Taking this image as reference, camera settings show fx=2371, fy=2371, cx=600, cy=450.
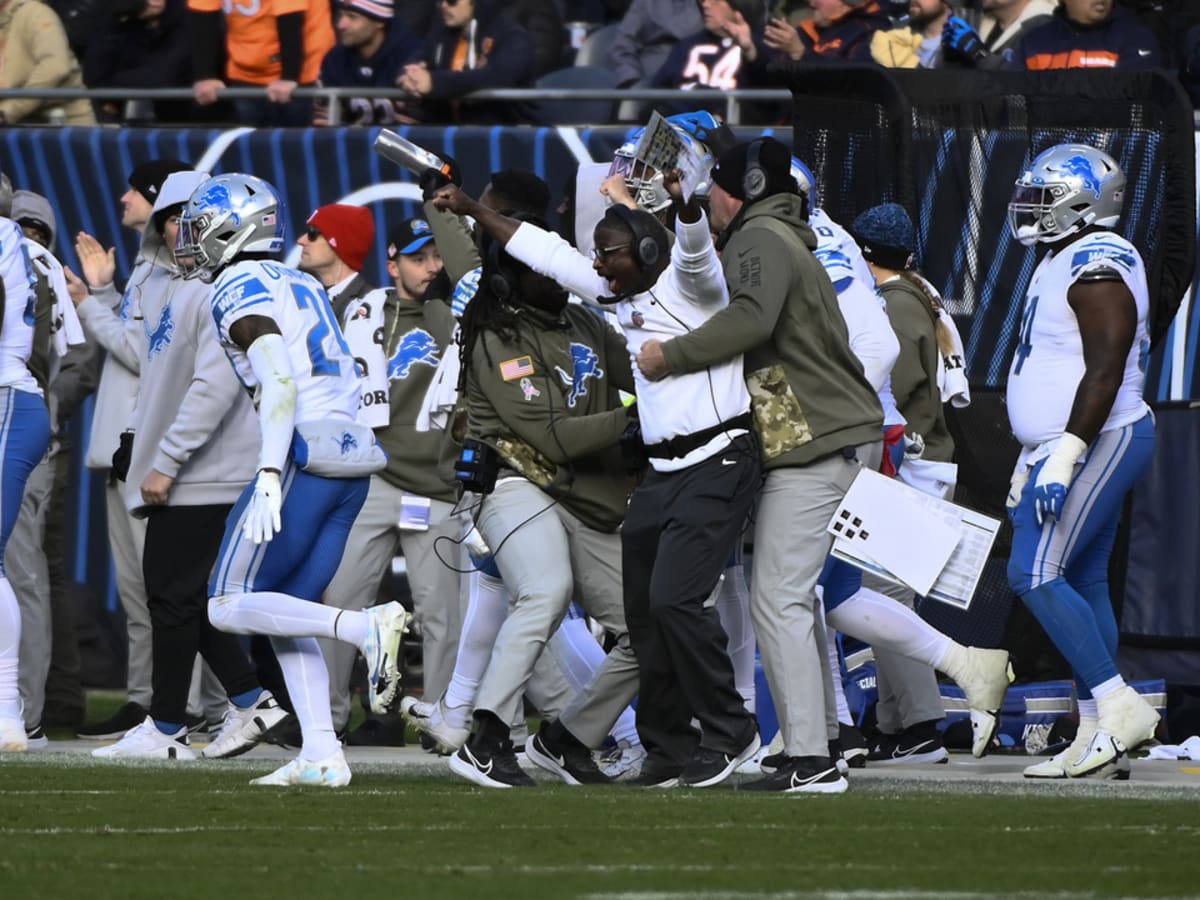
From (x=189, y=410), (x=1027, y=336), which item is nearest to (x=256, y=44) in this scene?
(x=189, y=410)

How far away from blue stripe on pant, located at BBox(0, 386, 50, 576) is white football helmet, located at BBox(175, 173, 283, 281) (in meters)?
1.29

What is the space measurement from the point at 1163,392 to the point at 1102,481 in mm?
2929

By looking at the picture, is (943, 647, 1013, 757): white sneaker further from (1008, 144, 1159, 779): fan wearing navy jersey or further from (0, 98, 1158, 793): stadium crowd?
(1008, 144, 1159, 779): fan wearing navy jersey

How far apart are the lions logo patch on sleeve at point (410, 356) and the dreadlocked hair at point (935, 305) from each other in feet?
6.45

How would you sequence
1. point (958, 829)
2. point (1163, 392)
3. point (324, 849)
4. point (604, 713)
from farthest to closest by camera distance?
point (1163, 392)
point (604, 713)
point (958, 829)
point (324, 849)

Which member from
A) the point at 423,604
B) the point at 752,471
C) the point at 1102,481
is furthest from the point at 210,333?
the point at 1102,481

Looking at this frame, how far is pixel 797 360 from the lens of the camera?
23.1 ft

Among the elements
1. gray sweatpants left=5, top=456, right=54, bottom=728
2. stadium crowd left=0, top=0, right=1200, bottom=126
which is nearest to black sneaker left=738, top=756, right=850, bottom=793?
gray sweatpants left=5, top=456, right=54, bottom=728

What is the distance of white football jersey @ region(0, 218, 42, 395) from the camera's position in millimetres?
8750

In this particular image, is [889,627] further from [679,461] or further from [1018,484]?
[679,461]

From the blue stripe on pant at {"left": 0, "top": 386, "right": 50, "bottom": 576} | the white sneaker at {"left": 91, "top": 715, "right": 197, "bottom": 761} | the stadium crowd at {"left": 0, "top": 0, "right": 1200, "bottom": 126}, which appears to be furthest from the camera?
the stadium crowd at {"left": 0, "top": 0, "right": 1200, "bottom": 126}

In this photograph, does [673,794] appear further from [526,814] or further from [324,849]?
[324,849]

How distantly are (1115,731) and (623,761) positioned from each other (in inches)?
62.9

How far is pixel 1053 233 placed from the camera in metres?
7.95
